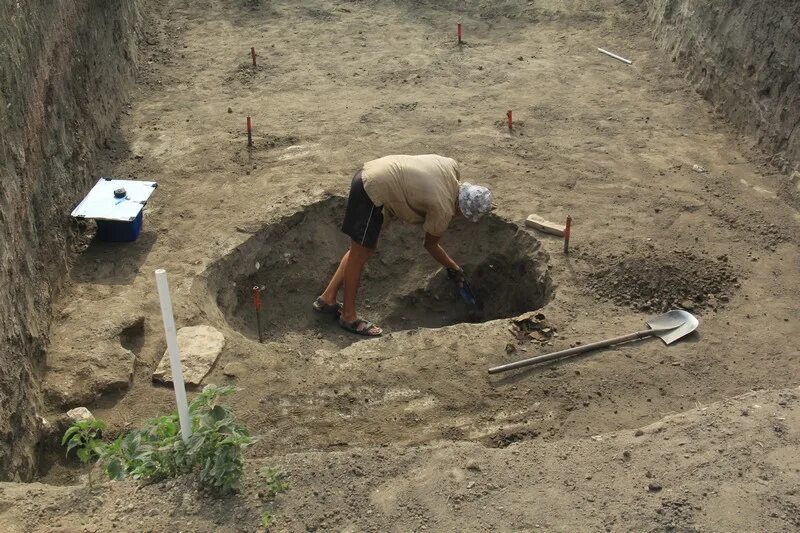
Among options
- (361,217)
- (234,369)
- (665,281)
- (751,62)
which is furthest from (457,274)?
(751,62)

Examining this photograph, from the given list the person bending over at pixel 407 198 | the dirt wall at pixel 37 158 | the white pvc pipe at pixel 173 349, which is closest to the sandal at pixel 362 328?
the person bending over at pixel 407 198

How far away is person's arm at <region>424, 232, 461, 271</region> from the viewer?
6.14 metres

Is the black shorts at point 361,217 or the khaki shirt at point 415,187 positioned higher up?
the khaki shirt at point 415,187

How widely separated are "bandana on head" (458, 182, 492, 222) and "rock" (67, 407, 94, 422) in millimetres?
2822

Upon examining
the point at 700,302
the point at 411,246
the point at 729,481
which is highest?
the point at 729,481

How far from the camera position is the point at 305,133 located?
8.13 metres

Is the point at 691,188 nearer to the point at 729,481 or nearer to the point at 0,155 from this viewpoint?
the point at 729,481

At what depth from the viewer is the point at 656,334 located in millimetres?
5445

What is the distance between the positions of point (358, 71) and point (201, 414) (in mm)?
6658

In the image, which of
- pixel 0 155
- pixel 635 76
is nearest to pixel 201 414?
pixel 0 155

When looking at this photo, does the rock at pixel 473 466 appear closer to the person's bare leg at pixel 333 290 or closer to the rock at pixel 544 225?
the person's bare leg at pixel 333 290

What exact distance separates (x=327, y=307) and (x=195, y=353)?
1.41 metres

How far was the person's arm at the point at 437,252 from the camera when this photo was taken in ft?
20.1

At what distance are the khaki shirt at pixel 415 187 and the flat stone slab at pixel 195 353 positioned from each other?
4.91 feet
